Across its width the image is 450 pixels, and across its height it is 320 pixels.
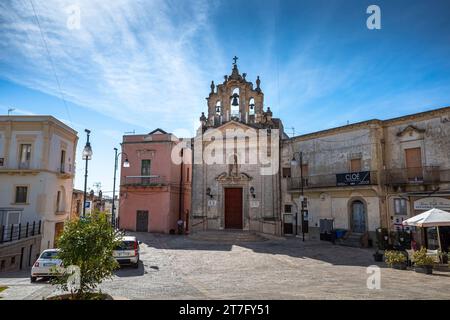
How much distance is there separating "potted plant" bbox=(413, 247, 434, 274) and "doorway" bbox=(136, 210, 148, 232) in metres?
22.4

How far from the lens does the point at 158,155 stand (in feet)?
100

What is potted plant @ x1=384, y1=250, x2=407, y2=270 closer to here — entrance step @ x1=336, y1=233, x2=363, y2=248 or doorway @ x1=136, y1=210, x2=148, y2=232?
entrance step @ x1=336, y1=233, x2=363, y2=248

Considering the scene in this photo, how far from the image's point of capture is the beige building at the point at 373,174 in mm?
20109

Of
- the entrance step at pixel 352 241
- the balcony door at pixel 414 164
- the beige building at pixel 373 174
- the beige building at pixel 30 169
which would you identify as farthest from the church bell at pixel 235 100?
the beige building at pixel 30 169

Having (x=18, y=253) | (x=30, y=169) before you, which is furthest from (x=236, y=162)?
(x=18, y=253)

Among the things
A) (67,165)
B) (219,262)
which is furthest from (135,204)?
(219,262)

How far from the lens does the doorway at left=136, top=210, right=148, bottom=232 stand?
3006cm

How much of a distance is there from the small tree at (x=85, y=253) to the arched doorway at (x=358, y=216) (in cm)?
1919

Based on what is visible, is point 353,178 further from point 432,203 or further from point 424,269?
point 424,269

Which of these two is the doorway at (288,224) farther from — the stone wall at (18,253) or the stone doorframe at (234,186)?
the stone wall at (18,253)

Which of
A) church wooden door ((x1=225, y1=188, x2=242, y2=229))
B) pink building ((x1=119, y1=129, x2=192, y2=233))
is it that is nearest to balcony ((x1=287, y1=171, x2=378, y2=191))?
church wooden door ((x1=225, y1=188, x2=242, y2=229))

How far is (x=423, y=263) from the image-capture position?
1265 cm

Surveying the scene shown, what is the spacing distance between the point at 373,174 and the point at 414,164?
2455mm
